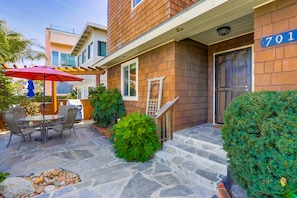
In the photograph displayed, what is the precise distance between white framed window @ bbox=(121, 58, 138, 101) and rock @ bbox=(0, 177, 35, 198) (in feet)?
12.8

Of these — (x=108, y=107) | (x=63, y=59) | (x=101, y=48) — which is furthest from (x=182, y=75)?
(x=63, y=59)

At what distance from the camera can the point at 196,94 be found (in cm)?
490

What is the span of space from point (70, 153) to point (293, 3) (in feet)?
17.4

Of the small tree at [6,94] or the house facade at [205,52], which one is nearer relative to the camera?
the house facade at [205,52]

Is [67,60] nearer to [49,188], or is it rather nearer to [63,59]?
[63,59]

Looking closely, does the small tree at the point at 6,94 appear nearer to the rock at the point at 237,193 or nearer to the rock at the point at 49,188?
the rock at the point at 49,188

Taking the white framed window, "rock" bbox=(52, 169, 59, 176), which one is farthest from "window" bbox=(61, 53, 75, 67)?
"rock" bbox=(52, 169, 59, 176)

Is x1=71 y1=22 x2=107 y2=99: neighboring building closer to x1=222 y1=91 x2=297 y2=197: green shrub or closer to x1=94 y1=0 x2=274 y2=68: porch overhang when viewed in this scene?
x1=94 y1=0 x2=274 y2=68: porch overhang

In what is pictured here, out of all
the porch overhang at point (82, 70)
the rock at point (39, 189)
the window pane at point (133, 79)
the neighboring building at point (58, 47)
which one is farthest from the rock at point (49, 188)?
the neighboring building at point (58, 47)

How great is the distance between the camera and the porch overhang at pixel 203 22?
281cm

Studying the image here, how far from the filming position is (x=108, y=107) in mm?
6523

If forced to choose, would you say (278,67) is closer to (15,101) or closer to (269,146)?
(269,146)

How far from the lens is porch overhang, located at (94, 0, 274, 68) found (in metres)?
2.81

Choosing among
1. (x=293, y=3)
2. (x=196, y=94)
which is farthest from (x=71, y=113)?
(x=293, y=3)
